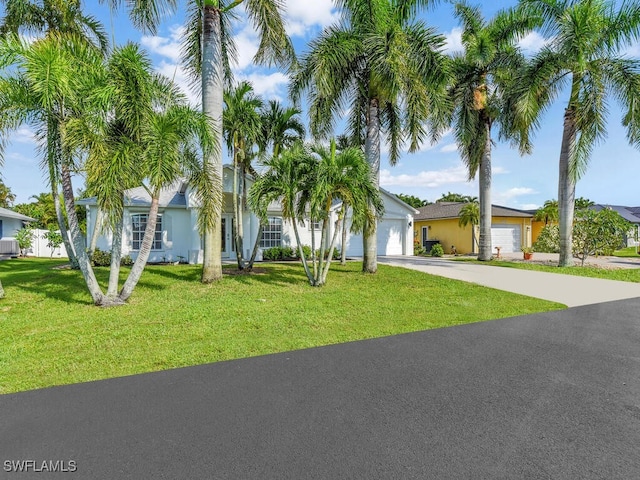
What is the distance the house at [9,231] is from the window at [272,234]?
17.1 m

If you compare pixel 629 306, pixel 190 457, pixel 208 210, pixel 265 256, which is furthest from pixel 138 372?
pixel 265 256

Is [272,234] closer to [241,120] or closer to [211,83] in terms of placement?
[241,120]

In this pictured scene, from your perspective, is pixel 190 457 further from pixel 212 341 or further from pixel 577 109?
pixel 577 109

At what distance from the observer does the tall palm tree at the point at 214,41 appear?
33.3 ft

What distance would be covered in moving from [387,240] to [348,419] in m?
19.1

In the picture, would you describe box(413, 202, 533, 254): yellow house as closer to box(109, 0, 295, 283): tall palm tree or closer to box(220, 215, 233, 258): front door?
box(220, 215, 233, 258): front door

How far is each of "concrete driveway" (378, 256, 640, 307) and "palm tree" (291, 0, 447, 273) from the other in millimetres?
3787

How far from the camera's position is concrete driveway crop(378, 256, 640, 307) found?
9414mm

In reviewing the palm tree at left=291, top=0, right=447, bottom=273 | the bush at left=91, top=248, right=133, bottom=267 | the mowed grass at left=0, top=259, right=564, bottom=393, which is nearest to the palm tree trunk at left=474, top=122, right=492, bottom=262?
the palm tree at left=291, top=0, right=447, bottom=273

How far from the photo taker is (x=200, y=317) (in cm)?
713

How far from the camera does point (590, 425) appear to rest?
3.13m

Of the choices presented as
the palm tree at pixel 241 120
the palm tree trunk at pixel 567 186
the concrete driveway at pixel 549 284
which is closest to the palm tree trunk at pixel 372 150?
the concrete driveway at pixel 549 284

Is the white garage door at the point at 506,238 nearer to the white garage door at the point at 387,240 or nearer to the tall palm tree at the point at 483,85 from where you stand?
the white garage door at the point at 387,240

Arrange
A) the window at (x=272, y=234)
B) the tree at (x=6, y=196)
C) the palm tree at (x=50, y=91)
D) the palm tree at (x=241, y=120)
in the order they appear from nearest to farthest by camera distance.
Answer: the palm tree at (x=50, y=91) → the palm tree at (x=241, y=120) → the window at (x=272, y=234) → the tree at (x=6, y=196)
